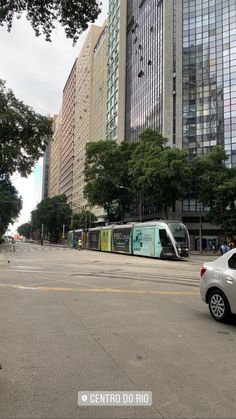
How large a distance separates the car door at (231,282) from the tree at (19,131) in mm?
22076

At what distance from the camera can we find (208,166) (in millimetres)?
52469

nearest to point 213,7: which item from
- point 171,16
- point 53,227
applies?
point 171,16

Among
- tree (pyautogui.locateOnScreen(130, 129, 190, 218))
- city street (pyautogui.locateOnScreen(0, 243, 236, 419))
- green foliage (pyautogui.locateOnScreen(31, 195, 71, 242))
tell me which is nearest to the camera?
city street (pyautogui.locateOnScreen(0, 243, 236, 419))

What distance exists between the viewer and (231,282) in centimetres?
788

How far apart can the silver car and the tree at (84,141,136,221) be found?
51.4 meters

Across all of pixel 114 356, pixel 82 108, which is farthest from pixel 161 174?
pixel 82 108

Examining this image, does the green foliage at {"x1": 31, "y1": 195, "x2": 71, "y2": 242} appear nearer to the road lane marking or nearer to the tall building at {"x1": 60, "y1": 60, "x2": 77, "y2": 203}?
the tall building at {"x1": 60, "y1": 60, "x2": 77, "y2": 203}

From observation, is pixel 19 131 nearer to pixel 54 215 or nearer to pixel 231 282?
pixel 231 282

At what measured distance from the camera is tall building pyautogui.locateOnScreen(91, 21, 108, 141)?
117 meters

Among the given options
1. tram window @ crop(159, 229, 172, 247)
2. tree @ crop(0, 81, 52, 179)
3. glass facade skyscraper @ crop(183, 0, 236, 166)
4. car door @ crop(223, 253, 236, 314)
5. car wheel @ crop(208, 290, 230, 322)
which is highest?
glass facade skyscraper @ crop(183, 0, 236, 166)

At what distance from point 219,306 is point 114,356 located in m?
3.21

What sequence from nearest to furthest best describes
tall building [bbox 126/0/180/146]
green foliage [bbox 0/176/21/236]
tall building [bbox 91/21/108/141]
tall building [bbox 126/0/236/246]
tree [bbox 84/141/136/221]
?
green foliage [bbox 0/176/21/236] → tree [bbox 84/141/136/221] → tall building [bbox 126/0/236/246] → tall building [bbox 126/0/180/146] → tall building [bbox 91/21/108/141]

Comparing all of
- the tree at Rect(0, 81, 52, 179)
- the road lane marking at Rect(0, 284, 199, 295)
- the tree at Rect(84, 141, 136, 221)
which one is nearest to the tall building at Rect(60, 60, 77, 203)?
the tree at Rect(84, 141, 136, 221)

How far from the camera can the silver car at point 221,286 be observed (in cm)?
793
